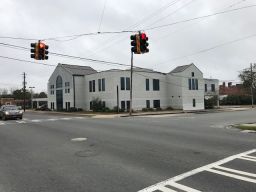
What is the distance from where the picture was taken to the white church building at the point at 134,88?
52000mm

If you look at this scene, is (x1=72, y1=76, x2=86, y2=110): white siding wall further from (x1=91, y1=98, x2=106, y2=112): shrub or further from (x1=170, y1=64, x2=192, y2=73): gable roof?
(x1=170, y1=64, x2=192, y2=73): gable roof

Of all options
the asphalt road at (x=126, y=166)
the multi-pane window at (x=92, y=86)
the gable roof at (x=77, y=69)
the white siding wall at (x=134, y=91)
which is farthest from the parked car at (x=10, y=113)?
the gable roof at (x=77, y=69)

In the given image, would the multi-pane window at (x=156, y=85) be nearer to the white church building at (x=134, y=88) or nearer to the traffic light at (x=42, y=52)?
the white church building at (x=134, y=88)

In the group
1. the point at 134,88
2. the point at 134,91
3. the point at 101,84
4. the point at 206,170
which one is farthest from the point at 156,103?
the point at 206,170

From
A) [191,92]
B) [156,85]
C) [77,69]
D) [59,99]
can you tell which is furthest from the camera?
[59,99]

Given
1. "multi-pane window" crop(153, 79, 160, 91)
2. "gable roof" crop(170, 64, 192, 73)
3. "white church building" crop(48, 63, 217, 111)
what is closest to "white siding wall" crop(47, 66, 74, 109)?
"white church building" crop(48, 63, 217, 111)

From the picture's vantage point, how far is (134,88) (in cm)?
5362

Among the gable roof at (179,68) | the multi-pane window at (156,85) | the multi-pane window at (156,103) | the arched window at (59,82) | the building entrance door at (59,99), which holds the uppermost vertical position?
the gable roof at (179,68)

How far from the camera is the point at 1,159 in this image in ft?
33.2

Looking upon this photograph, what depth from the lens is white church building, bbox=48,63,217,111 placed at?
171 ft

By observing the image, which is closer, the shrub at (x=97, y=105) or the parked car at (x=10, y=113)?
the parked car at (x=10, y=113)

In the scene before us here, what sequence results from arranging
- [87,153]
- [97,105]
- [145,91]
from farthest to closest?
[145,91], [97,105], [87,153]

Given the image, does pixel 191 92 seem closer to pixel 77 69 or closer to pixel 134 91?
pixel 134 91

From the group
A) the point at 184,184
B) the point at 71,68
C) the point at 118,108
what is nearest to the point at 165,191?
the point at 184,184
